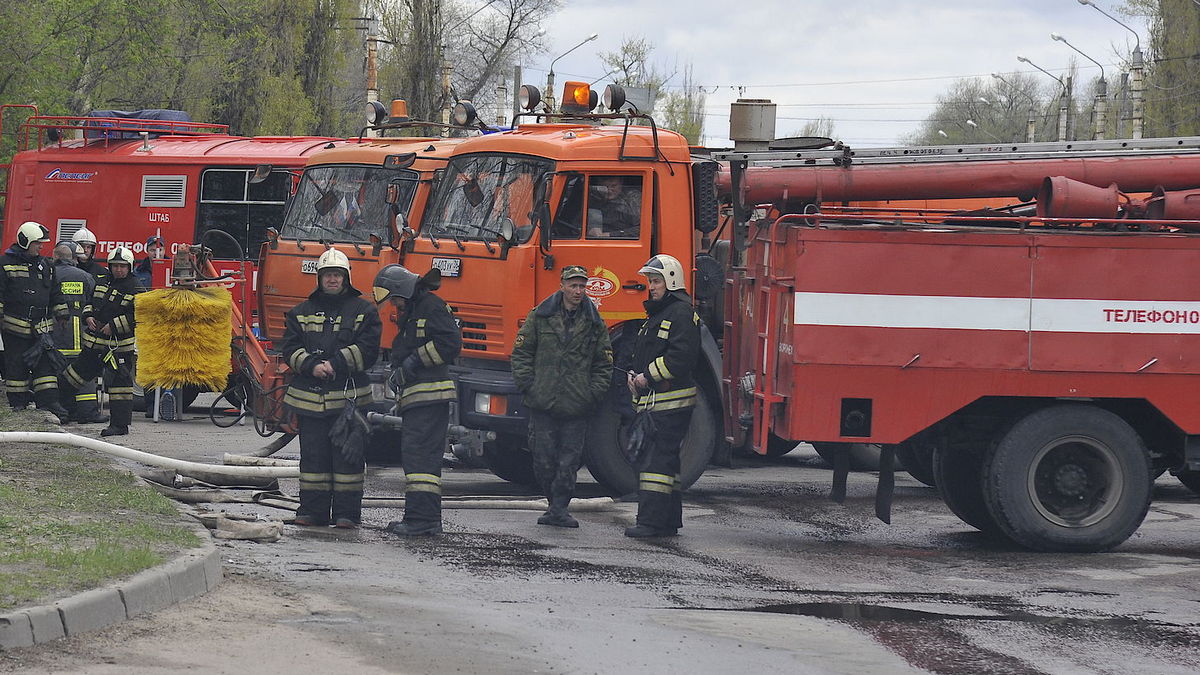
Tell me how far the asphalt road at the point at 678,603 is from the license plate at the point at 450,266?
2.03 meters

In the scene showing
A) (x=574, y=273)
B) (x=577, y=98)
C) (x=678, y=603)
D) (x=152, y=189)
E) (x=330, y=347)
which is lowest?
(x=678, y=603)

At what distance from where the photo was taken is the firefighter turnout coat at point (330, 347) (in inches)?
394

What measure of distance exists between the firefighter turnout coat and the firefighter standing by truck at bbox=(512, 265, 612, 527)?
43.0 inches

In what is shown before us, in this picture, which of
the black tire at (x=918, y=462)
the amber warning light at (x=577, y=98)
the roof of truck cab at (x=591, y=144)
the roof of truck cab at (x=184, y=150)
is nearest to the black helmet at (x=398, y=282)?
the roof of truck cab at (x=591, y=144)

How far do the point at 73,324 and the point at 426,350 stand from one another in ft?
23.0

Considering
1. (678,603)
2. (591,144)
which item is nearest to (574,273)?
(591,144)

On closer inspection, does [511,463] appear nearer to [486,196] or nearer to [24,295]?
[486,196]

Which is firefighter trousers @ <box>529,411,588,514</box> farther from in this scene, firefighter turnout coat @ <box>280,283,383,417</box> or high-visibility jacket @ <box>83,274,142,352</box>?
high-visibility jacket @ <box>83,274,142,352</box>

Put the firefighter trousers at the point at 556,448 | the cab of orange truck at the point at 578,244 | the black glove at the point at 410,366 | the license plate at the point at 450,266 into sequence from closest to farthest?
the black glove at the point at 410,366
the firefighter trousers at the point at 556,448
the cab of orange truck at the point at 578,244
the license plate at the point at 450,266

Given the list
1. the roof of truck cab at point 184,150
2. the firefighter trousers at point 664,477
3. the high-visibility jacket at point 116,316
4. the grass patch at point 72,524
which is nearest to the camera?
the grass patch at point 72,524

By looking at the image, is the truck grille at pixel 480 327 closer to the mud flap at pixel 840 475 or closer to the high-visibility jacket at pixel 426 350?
the high-visibility jacket at pixel 426 350

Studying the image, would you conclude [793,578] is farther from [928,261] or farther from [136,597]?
[136,597]

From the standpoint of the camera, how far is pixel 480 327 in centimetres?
1199

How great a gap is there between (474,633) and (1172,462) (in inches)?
227
